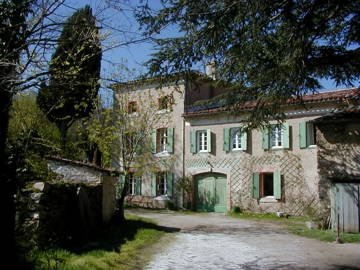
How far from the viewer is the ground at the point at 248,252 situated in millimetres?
7906

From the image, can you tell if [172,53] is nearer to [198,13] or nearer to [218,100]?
[198,13]

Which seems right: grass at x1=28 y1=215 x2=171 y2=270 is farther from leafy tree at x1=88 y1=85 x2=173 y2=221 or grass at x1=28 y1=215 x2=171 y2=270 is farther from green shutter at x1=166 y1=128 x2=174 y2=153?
green shutter at x1=166 y1=128 x2=174 y2=153

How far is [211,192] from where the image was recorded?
20.9m

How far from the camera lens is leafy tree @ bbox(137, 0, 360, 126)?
5.97 m

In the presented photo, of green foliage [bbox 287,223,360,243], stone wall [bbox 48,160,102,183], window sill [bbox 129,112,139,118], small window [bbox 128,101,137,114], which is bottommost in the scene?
green foliage [bbox 287,223,360,243]

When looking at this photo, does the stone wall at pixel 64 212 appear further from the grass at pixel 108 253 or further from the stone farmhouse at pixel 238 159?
the stone farmhouse at pixel 238 159

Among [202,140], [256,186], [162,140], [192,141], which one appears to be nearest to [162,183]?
[162,140]

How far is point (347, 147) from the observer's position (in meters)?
13.0

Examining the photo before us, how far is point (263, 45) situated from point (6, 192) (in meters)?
4.91

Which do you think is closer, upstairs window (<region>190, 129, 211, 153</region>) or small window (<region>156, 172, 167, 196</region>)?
upstairs window (<region>190, 129, 211, 153</region>)

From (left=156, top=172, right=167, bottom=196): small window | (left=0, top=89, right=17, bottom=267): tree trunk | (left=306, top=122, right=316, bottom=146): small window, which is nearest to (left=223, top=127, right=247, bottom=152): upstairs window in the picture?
(left=306, top=122, right=316, bottom=146): small window

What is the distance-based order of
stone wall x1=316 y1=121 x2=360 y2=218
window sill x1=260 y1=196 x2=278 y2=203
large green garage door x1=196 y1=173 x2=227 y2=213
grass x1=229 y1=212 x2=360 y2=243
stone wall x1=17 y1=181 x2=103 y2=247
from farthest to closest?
1. large green garage door x1=196 y1=173 x2=227 y2=213
2. window sill x1=260 y1=196 x2=278 y2=203
3. stone wall x1=316 y1=121 x2=360 y2=218
4. grass x1=229 y1=212 x2=360 y2=243
5. stone wall x1=17 y1=181 x2=103 y2=247

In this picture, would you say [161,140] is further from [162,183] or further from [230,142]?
[230,142]

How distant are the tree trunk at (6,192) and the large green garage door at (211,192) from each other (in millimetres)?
17013
